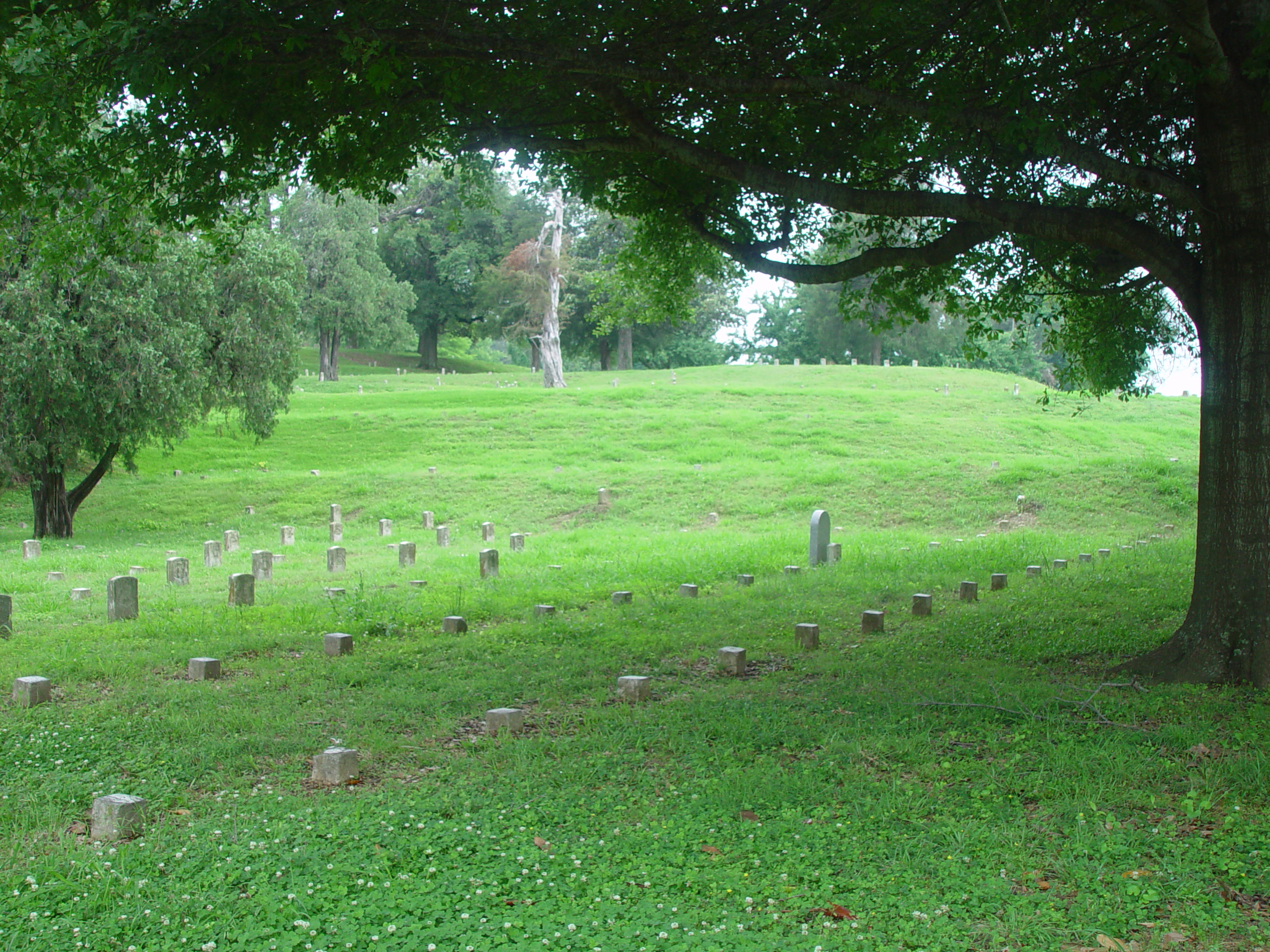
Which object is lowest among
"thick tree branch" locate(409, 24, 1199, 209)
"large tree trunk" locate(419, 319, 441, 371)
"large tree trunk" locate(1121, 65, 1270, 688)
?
"large tree trunk" locate(1121, 65, 1270, 688)

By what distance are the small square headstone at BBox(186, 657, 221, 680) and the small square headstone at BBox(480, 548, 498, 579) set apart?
19.0ft

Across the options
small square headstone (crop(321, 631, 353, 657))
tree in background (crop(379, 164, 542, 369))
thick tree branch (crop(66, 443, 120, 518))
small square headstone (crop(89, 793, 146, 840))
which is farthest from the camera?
tree in background (crop(379, 164, 542, 369))

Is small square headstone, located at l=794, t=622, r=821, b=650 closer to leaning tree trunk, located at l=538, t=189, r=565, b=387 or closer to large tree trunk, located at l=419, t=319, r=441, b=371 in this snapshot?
leaning tree trunk, located at l=538, t=189, r=565, b=387

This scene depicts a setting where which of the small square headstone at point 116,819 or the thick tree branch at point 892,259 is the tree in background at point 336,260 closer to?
the thick tree branch at point 892,259

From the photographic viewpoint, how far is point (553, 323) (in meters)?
47.4

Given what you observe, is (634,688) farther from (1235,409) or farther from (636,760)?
(1235,409)

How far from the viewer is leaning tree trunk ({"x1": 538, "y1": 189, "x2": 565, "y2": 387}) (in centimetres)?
4612

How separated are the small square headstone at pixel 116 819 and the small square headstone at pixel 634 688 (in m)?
3.49

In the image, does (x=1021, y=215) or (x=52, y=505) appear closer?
(x=1021, y=215)

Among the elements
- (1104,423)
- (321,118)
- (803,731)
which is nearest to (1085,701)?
(803,731)

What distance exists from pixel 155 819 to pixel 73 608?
7501mm

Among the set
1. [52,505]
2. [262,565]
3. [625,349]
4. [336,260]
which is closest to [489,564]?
[262,565]

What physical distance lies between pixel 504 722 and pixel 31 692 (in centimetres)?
359

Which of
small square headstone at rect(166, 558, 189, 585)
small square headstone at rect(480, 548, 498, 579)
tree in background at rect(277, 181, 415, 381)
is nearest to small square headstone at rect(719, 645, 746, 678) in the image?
small square headstone at rect(480, 548, 498, 579)
